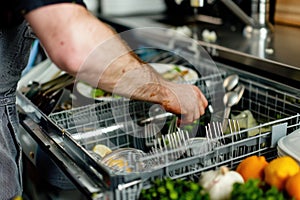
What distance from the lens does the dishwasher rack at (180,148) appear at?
2.46 ft

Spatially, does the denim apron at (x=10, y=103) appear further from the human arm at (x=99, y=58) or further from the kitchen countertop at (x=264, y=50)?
the kitchen countertop at (x=264, y=50)

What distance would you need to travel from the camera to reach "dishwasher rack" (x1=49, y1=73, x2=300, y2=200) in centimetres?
75

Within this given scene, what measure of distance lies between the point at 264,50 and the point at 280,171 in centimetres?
68

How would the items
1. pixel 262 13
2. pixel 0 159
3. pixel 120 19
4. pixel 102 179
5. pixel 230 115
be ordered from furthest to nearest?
pixel 120 19
pixel 262 13
pixel 230 115
pixel 0 159
pixel 102 179

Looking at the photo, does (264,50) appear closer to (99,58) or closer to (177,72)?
(177,72)

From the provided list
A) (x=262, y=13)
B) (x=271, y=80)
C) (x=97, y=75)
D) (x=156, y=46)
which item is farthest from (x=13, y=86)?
(x=262, y=13)

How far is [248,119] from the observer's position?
3.49 feet

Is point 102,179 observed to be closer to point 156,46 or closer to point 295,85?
point 295,85

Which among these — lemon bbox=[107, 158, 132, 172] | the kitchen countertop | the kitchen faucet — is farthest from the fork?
the kitchen faucet

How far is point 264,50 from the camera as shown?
4.40 feet

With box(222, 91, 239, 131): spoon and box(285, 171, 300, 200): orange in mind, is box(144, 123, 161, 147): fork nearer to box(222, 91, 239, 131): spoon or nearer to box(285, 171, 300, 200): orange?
box(222, 91, 239, 131): spoon

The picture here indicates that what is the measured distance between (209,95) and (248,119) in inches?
6.5

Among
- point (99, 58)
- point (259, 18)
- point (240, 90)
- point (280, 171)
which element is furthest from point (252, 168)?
point (259, 18)

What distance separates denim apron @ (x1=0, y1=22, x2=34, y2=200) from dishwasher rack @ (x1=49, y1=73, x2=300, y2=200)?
0.30ft
